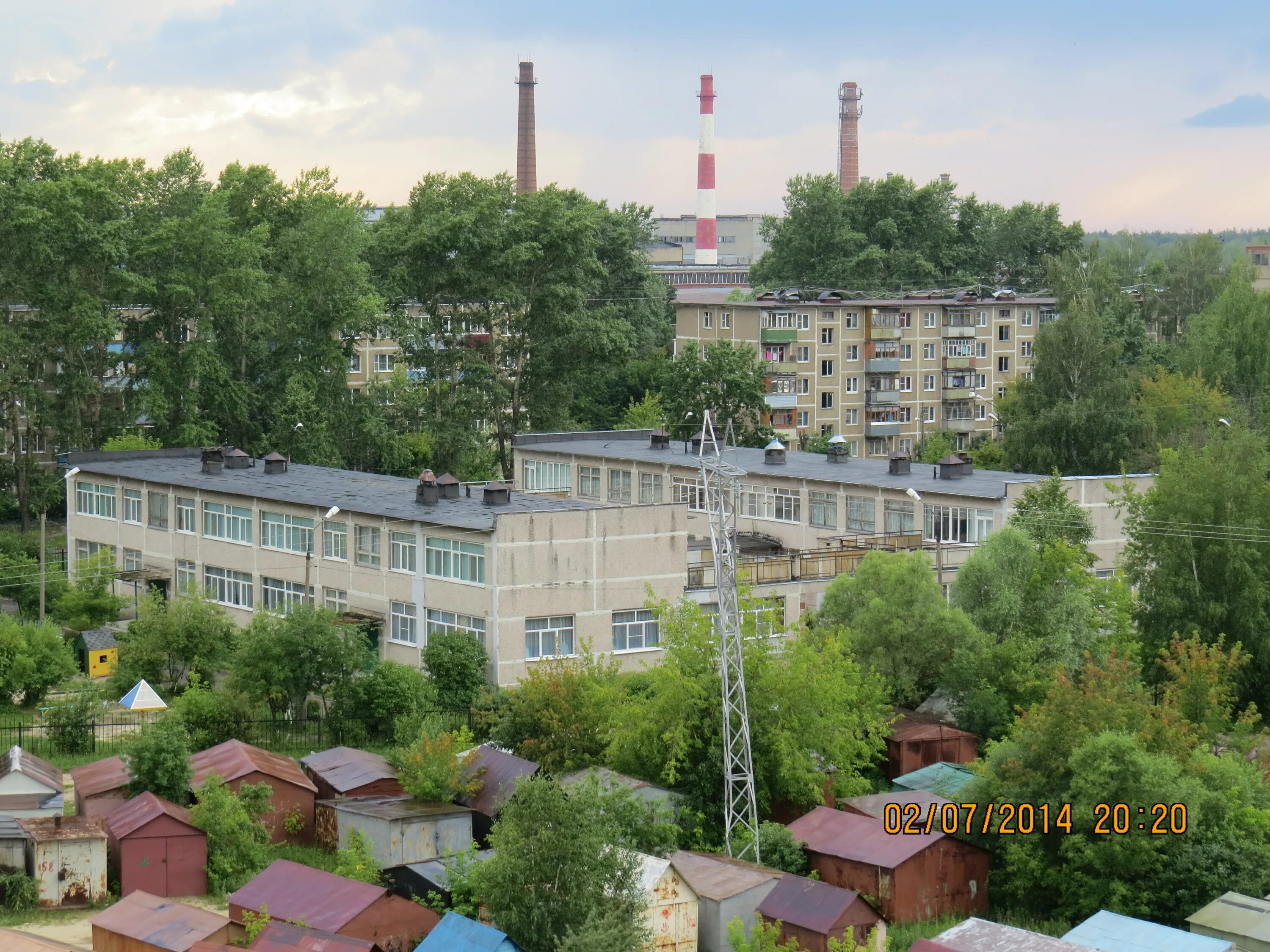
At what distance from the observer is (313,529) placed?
4553cm

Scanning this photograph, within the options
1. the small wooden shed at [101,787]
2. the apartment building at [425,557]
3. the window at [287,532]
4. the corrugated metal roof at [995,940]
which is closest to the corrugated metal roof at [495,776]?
the small wooden shed at [101,787]

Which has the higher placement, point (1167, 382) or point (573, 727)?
point (1167, 382)

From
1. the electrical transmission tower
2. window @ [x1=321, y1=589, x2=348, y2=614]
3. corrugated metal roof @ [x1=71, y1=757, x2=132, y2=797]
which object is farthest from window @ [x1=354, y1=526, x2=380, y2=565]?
the electrical transmission tower

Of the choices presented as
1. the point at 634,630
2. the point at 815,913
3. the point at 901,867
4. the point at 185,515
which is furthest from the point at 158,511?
the point at 815,913

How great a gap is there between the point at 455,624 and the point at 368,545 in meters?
4.04

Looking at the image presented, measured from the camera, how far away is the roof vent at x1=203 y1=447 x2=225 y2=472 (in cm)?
5228

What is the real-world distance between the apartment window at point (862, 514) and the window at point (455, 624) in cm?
1550

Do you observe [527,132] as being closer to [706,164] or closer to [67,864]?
[706,164]

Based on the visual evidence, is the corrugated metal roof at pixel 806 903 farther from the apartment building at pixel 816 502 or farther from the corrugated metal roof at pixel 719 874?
the apartment building at pixel 816 502

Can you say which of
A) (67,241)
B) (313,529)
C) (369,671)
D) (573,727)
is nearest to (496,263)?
(67,241)

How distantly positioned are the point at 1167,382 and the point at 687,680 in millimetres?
47805

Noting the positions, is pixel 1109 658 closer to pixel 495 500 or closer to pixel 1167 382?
pixel 495 500

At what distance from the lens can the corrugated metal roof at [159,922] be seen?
2459cm

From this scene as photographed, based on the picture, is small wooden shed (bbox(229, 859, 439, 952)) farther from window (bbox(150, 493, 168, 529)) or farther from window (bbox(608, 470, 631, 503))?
window (bbox(608, 470, 631, 503))
